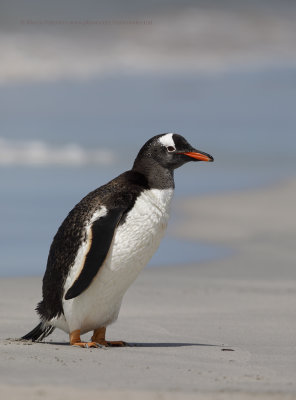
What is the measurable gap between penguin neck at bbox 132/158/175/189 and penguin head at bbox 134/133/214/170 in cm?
2

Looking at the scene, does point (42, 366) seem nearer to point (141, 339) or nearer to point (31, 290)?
point (141, 339)

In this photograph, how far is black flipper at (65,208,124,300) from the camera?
23.0 ft

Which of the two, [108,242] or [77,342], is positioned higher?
[108,242]

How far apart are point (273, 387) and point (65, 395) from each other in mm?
1170

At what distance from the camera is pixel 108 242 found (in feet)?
23.1

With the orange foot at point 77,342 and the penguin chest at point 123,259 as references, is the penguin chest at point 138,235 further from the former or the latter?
the orange foot at point 77,342

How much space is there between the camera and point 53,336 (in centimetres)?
837

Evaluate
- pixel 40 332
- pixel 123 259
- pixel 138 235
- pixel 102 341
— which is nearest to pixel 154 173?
pixel 138 235

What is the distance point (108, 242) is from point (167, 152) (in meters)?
0.87

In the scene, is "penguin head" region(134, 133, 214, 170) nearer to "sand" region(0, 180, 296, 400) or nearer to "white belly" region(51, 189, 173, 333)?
"white belly" region(51, 189, 173, 333)

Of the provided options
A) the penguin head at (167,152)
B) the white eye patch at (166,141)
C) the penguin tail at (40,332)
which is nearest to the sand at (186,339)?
the penguin tail at (40,332)

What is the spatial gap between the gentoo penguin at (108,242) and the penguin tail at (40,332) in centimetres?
3

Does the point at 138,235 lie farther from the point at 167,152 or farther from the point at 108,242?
the point at 167,152

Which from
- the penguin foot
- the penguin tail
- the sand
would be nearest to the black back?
the penguin tail
